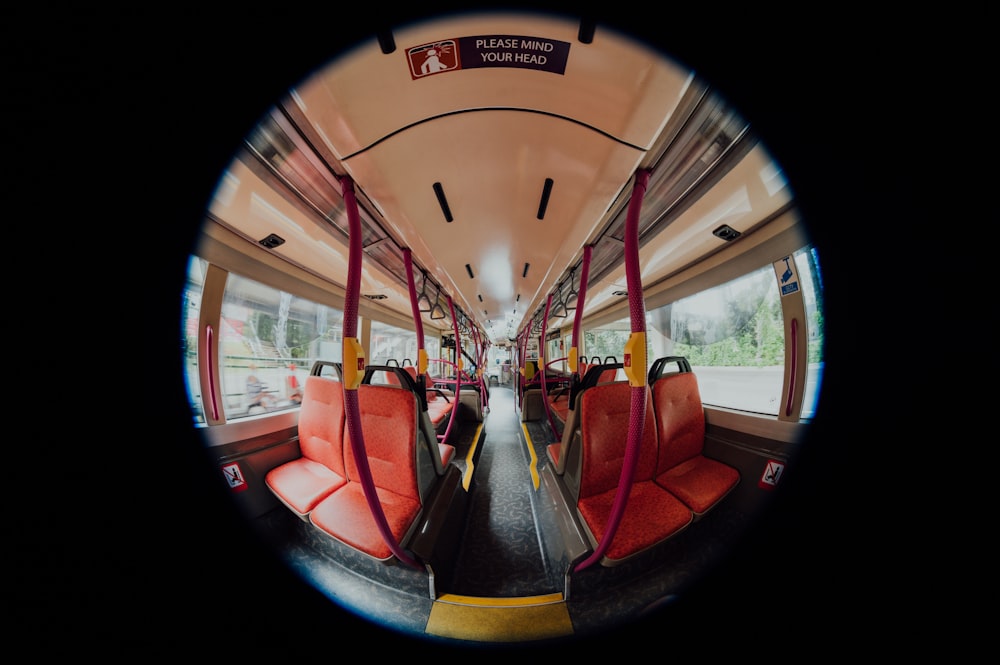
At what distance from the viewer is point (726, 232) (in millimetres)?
2016

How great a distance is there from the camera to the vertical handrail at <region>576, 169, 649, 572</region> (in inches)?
39.8

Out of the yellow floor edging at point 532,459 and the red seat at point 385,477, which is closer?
the red seat at point 385,477

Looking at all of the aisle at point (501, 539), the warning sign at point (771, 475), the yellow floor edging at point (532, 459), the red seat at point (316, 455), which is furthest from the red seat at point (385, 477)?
the warning sign at point (771, 475)

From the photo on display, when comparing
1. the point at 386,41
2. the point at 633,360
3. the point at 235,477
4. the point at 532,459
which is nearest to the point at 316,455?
the point at 235,477

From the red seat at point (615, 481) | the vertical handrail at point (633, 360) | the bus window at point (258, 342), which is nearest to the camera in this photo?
the vertical handrail at point (633, 360)

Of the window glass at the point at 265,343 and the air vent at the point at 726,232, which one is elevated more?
the air vent at the point at 726,232

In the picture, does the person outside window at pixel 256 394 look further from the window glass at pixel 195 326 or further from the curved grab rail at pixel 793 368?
the curved grab rail at pixel 793 368

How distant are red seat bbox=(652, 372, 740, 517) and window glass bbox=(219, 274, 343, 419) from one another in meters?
2.94

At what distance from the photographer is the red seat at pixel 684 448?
1718 millimetres

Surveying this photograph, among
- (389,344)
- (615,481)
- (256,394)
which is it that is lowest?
(615,481)

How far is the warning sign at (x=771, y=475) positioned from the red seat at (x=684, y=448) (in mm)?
161

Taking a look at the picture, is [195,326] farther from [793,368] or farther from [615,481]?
[793,368]

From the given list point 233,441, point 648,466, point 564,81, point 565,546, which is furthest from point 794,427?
point 233,441

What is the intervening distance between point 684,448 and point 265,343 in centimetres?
443
